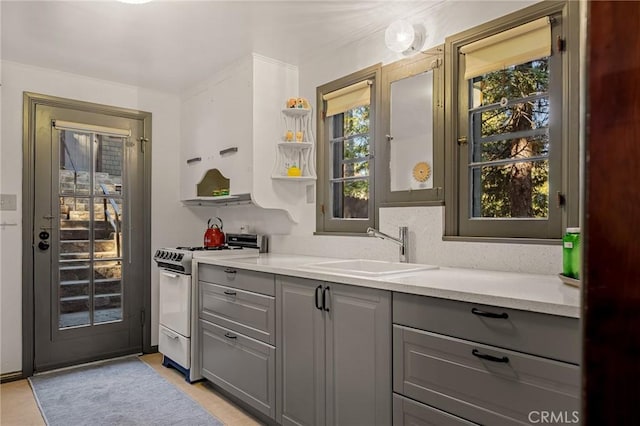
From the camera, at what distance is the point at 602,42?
462 mm

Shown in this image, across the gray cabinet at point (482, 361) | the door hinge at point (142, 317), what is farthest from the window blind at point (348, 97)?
the door hinge at point (142, 317)

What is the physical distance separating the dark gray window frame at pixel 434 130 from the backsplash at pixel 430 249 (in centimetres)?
6

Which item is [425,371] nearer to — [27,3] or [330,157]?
[330,157]

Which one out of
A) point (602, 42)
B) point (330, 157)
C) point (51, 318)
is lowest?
point (51, 318)

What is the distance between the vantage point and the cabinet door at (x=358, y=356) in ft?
5.82

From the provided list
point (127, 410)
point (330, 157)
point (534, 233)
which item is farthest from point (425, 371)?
point (127, 410)

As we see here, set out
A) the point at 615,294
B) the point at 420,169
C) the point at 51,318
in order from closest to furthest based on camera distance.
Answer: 1. the point at 615,294
2. the point at 420,169
3. the point at 51,318

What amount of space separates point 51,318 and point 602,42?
13.0ft

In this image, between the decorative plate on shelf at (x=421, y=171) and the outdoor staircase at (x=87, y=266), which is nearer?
the decorative plate on shelf at (x=421, y=171)

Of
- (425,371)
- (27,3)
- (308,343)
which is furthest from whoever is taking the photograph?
(27,3)

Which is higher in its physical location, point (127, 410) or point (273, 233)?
point (273, 233)

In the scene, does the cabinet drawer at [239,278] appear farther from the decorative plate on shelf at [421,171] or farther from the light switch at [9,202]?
the light switch at [9,202]

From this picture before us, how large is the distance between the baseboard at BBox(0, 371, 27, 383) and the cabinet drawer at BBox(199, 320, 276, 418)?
4.71 feet

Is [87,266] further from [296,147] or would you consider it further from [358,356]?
[358,356]
